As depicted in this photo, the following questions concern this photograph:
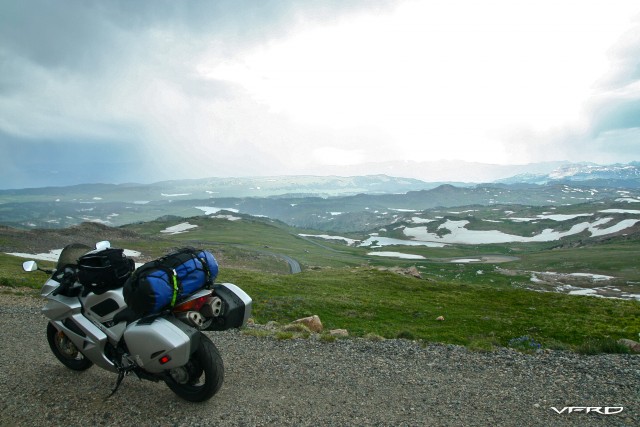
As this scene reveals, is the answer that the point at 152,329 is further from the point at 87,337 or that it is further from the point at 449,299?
the point at 449,299

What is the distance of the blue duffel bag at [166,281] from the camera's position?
265 inches

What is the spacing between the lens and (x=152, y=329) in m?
6.90

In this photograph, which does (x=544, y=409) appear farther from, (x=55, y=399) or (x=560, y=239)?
(x=560, y=239)

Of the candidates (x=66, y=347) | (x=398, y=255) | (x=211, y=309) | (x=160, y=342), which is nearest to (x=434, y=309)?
(x=211, y=309)

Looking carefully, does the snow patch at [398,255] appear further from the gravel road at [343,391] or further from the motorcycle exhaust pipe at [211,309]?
the motorcycle exhaust pipe at [211,309]

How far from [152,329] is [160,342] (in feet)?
0.97

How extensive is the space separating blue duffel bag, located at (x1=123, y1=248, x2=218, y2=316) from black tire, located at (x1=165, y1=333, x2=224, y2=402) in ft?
3.15

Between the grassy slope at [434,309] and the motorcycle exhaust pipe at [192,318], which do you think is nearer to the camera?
the motorcycle exhaust pipe at [192,318]

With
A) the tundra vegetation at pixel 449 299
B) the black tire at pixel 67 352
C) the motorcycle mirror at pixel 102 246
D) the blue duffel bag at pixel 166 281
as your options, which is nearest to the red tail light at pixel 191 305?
the blue duffel bag at pixel 166 281

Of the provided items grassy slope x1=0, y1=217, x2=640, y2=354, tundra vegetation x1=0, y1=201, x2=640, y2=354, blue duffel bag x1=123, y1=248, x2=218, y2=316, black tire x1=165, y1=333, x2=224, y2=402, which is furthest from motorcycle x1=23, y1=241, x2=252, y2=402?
grassy slope x1=0, y1=217, x2=640, y2=354

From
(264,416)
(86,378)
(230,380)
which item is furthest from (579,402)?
(86,378)

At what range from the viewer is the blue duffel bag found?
6.73m

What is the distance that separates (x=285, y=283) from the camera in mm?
43594

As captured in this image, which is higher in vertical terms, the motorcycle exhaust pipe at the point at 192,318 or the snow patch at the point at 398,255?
the motorcycle exhaust pipe at the point at 192,318
